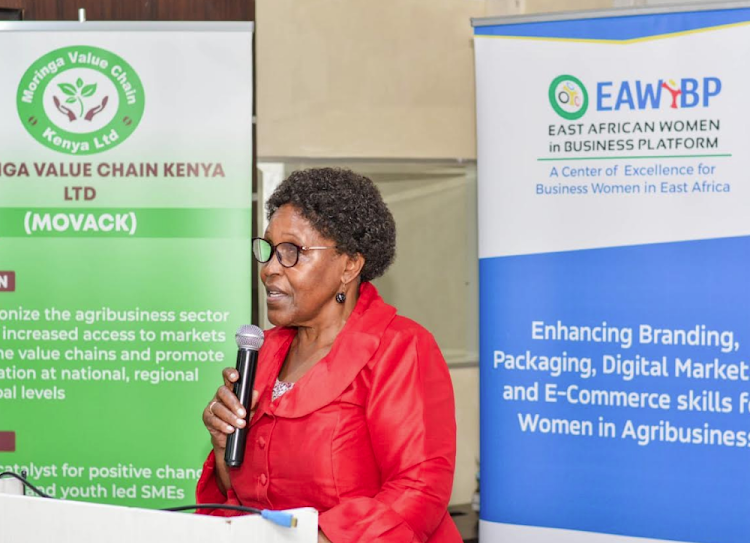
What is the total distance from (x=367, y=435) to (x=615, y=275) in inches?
56.8

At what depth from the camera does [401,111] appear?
349cm

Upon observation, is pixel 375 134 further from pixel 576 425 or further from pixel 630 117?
pixel 576 425

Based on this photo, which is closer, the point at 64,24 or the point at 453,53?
the point at 64,24

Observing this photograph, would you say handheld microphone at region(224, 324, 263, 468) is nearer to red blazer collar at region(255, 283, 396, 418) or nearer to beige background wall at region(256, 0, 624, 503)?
red blazer collar at region(255, 283, 396, 418)

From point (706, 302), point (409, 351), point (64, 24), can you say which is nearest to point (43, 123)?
point (64, 24)

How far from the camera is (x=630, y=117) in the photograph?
2975mm

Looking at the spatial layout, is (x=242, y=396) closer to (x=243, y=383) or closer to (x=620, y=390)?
(x=243, y=383)

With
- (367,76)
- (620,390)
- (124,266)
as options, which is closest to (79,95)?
(124,266)

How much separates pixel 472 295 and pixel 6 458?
1.86 meters

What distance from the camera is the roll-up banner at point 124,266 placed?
3291 millimetres

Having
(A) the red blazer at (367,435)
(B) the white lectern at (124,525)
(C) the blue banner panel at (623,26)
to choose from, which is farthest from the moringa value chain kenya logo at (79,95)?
(B) the white lectern at (124,525)

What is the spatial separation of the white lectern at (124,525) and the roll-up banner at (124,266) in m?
2.07

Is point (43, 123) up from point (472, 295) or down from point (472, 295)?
up

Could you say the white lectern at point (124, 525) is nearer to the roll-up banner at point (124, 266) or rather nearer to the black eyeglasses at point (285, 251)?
the black eyeglasses at point (285, 251)
